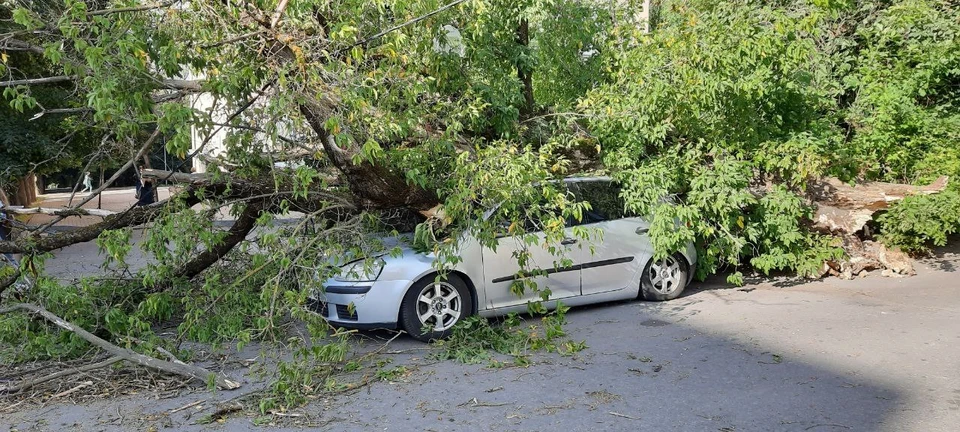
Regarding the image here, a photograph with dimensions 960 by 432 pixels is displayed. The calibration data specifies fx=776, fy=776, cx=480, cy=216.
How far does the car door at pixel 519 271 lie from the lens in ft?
23.4

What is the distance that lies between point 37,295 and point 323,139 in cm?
306

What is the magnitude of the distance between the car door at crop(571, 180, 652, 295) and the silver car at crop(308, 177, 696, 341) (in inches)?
0.4

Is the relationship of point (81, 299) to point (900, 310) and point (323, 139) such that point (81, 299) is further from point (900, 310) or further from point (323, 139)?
point (900, 310)

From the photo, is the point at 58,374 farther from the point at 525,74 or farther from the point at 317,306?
the point at 525,74

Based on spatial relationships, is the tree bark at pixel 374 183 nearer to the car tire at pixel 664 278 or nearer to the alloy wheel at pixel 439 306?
the alloy wheel at pixel 439 306

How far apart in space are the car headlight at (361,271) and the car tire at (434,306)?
367 millimetres

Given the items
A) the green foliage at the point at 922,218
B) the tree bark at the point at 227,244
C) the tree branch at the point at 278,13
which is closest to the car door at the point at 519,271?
the tree bark at the point at 227,244

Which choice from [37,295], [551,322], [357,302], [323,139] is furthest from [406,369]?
[37,295]

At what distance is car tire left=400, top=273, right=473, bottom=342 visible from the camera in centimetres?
687

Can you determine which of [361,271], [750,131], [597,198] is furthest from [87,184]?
[750,131]

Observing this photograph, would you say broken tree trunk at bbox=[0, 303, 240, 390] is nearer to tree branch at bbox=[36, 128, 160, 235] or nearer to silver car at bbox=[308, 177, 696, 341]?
silver car at bbox=[308, 177, 696, 341]

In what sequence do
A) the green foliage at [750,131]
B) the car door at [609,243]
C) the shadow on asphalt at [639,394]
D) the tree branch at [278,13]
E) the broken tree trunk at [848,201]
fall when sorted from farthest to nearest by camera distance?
the broken tree trunk at [848,201] < the car door at [609,243] < the green foliage at [750,131] < the tree branch at [278,13] < the shadow on asphalt at [639,394]

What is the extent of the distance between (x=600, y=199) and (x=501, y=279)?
1568 mm

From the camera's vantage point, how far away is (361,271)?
6.80 m
